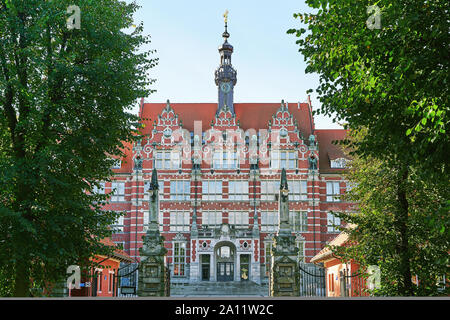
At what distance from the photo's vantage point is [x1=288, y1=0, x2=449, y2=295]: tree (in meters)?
7.61

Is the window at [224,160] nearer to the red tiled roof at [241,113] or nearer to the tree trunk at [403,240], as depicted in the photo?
the red tiled roof at [241,113]

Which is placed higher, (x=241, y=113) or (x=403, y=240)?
(x=241, y=113)

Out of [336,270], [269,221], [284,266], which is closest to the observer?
[284,266]

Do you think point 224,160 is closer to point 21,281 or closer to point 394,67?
point 21,281

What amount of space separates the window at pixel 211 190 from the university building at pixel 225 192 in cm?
9

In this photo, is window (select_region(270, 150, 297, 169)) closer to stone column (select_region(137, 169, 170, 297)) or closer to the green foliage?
stone column (select_region(137, 169, 170, 297))

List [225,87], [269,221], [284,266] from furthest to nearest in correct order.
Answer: [225,87] < [269,221] < [284,266]

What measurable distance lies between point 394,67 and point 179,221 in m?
34.6

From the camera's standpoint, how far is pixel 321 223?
42031mm

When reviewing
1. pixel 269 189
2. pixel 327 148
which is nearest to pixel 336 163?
pixel 327 148

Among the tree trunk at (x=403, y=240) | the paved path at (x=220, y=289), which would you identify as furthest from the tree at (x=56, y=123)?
the paved path at (x=220, y=289)

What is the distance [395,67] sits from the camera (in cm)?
828

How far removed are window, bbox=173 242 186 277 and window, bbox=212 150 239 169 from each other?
301 inches

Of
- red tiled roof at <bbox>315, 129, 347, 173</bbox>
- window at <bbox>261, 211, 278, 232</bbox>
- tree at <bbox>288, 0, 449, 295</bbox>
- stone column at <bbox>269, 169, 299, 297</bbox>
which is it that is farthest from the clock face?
tree at <bbox>288, 0, 449, 295</bbox>
